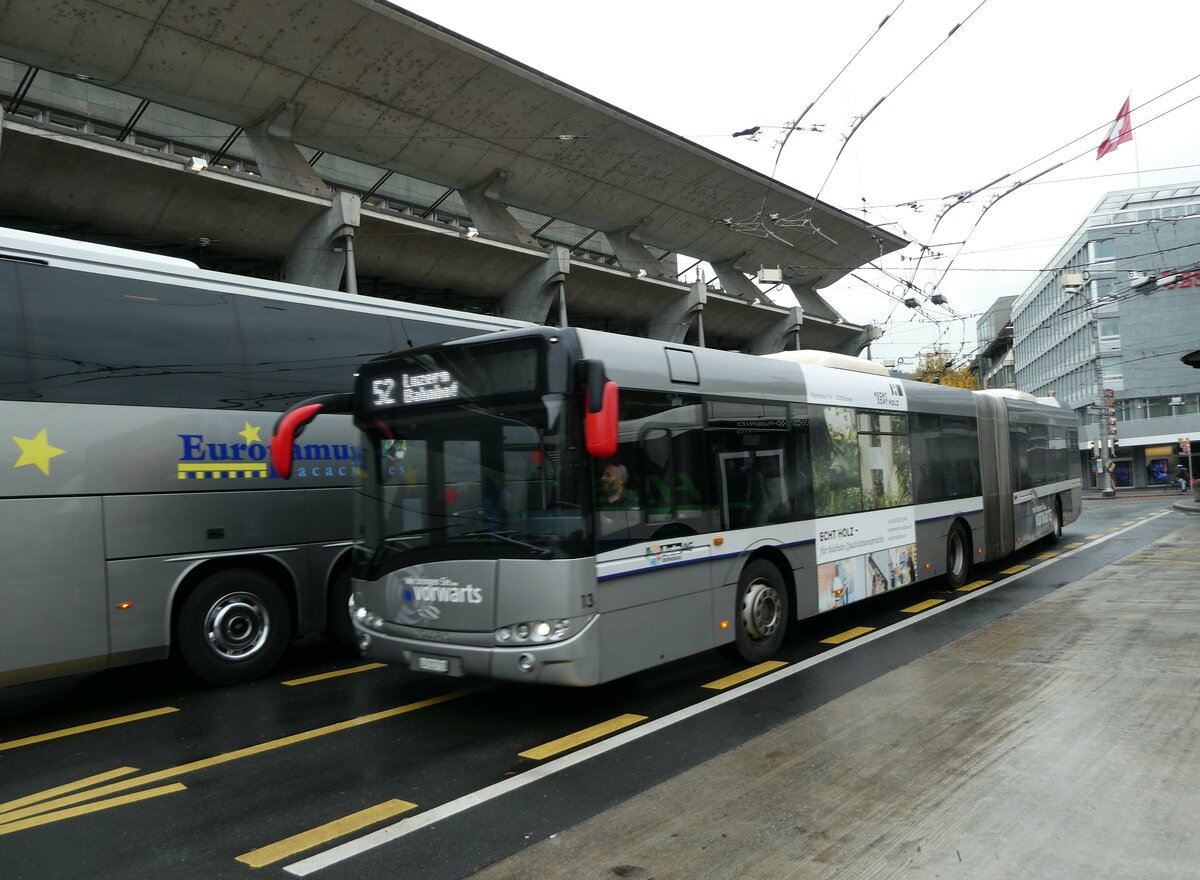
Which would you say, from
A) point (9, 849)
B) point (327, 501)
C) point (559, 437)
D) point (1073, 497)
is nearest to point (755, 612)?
point (559, 437)

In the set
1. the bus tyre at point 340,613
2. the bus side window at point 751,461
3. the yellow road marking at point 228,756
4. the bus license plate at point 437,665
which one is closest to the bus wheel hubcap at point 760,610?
the bus side window at point 751,461

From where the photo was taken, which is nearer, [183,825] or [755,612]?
[183,825]

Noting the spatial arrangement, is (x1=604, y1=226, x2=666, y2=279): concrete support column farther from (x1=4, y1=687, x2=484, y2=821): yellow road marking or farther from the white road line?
(x1=4, y1=687, x2=484, y2=821): yellow road marking

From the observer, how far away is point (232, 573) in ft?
26.2

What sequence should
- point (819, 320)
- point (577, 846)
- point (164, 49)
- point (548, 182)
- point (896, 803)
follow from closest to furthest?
1. point (577, 846)
2. point (896, 803)
3. point (164, 49)
4. point (548, 182)
5. point (819, 320)

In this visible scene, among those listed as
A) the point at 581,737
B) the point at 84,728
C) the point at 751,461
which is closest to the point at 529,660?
the point at 581,737

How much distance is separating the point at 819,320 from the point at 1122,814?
119 ft

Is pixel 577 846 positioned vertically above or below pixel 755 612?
below

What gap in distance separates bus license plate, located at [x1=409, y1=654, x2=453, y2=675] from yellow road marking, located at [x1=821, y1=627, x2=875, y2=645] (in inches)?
175

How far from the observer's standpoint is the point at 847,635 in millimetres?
9328

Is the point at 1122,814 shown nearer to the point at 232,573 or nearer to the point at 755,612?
the point at 755,612

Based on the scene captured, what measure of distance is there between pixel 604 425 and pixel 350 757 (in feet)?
9.17

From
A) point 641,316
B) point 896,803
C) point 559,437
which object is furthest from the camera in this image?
point 641,316

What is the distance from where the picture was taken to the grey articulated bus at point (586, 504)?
5922 millimetres
